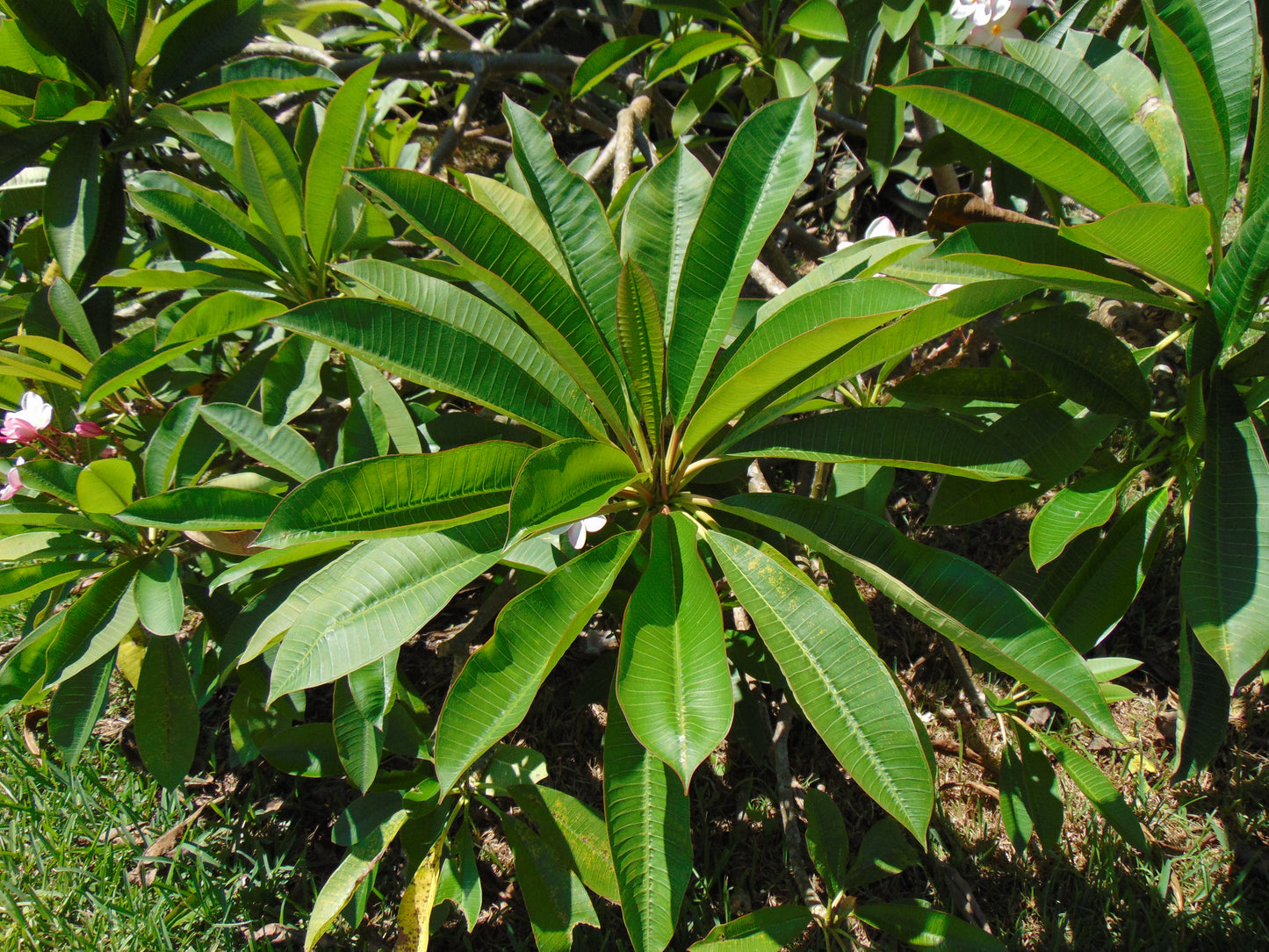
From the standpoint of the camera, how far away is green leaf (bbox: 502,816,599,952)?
1404 mm

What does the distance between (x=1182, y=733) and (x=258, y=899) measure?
78.7 inches

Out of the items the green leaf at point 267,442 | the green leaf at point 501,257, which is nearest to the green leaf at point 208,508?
the green leaf at point 267,442

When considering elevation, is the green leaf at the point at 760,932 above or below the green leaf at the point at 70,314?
below

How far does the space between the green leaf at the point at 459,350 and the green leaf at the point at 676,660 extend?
0.73 ft

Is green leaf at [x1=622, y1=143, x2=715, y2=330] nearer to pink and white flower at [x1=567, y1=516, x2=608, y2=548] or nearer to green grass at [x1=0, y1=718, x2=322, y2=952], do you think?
pink and white flower at [x1=567, y1=516, x2=608, y2=548]

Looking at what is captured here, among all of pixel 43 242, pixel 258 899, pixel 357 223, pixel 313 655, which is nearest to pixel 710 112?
pixel 357 223

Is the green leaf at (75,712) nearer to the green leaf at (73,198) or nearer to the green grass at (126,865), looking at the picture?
the green grass at (126,865)

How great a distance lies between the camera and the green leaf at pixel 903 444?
97 centimetres

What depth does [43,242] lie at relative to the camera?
6.39ft

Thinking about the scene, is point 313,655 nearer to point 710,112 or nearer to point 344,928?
point 344,928

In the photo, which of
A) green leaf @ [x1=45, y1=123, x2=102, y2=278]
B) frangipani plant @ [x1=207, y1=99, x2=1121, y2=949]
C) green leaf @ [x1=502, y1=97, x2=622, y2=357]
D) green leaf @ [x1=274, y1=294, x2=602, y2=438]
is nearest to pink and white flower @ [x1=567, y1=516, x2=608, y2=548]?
frangipani plant @ [x1=207, y1=99, x2=1121, y2=949]

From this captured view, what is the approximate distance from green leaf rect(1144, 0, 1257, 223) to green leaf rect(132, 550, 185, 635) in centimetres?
172

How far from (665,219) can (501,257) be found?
0.31m

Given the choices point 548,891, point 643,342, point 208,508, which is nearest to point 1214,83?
point 643,342
